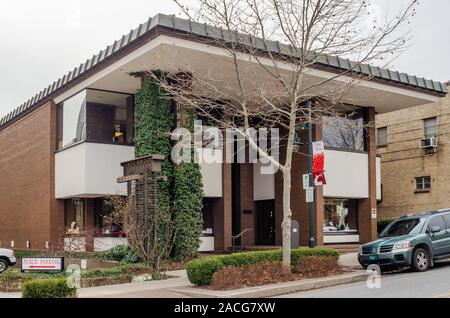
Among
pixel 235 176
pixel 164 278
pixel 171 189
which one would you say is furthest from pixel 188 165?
pixel 235 176

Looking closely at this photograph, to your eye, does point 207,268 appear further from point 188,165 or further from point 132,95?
point 132,95

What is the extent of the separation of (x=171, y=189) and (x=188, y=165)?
45.6 inches

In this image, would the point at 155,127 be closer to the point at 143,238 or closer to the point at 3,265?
the point at 143,238

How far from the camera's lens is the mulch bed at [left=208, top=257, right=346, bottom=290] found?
15172mm

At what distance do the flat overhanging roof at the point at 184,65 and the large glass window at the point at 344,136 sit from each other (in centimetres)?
124

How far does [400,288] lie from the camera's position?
45.9 feet

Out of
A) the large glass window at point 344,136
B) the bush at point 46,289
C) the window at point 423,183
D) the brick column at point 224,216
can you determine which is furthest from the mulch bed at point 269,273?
the window at point 423,183

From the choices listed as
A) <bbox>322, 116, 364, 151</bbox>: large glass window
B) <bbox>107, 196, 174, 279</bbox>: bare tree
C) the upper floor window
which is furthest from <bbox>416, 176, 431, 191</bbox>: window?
<bbox>107, 196, 174, 279</bbox>: bare tree

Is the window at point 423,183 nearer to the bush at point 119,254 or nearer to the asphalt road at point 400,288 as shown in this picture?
the asphalt road at point 400,288

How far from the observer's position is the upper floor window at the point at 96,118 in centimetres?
2670

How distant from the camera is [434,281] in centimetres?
1488

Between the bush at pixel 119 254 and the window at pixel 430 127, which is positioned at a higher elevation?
the window at pixel 430 127

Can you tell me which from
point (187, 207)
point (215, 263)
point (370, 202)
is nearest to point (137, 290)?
point (215, 263)

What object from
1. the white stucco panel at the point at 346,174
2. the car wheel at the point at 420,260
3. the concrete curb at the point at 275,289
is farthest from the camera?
the white stucco panel at the point at 346,174
